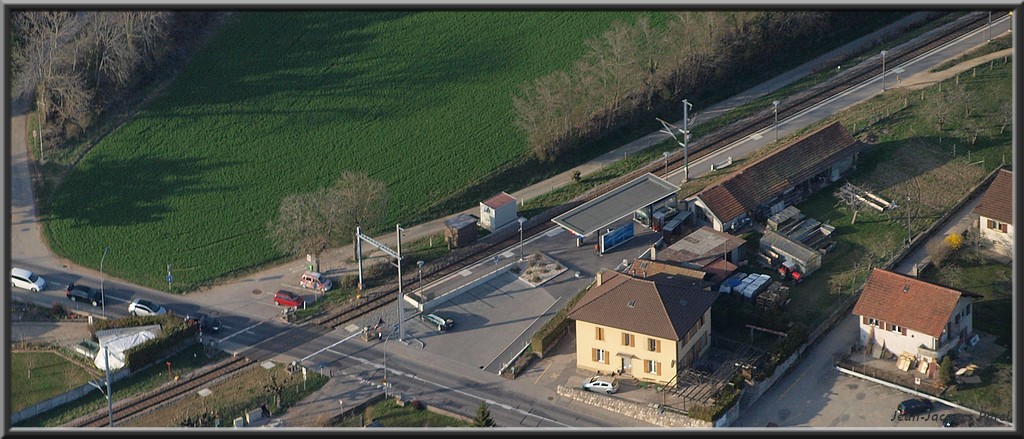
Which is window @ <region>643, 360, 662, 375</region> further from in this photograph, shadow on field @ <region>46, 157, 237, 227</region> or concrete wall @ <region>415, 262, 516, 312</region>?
shadow on field @ <region>46, 157, 237, 227</region>

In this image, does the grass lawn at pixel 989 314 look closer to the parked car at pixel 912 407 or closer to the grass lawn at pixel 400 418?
the parked car at pixel 912 407

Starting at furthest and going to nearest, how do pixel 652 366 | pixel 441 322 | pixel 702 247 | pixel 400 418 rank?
pixel 702 247 → pixel 441 322 → pixel 652 366 → pixel 400 418

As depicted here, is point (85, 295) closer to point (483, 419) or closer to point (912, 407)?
point (483, 419)

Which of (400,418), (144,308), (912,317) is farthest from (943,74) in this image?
(144,308)

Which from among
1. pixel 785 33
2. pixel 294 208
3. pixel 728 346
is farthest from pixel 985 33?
pixel 294 208

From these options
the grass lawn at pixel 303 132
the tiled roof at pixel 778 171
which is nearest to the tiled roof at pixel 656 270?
the tiled roof at pixel 778 171

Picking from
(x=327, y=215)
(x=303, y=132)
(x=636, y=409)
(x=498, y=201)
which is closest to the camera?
(x=636, y=409)
